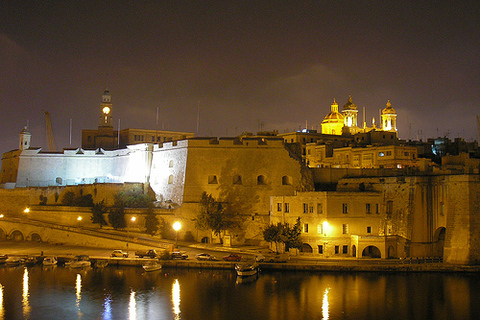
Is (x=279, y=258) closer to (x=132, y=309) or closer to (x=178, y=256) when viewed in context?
(x=178, y=256)

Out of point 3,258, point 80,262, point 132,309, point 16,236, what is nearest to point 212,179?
point 80,262

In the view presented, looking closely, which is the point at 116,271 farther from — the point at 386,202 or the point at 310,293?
the point at 386,202

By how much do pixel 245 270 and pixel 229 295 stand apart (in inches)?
102

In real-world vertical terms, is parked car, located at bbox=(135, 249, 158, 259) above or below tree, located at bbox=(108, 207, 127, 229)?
below

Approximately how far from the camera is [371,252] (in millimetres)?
32281

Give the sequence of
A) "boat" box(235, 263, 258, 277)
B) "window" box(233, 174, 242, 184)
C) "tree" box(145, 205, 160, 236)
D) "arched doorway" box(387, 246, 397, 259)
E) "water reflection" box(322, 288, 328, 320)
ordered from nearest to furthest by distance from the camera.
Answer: "water reflection" box(322, 288, 328, 320) → "boat" box(235, 263, 258, 277) → "arched doorway" box(387, 246, 397, 259) → "tree" box(145, 205, 160, 236) → "window" box(233, 174, 242, 184)

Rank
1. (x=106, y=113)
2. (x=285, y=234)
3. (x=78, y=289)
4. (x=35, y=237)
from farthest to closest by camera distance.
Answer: (x=106, y=113) < (x=35, y=237) < (x=285, y=234) < (x=78, y=289)

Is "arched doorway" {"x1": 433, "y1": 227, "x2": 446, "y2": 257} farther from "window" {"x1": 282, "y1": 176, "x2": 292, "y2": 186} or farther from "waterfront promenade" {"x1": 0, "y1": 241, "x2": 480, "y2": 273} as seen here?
"window" {"x1": 282, "y1": 176, "x2": 292, "y2": 186}

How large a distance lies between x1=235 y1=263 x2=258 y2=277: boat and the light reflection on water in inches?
18.1

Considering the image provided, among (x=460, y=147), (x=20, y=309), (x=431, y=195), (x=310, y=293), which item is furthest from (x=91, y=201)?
(x=460, y=147)

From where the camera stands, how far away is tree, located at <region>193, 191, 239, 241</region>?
115 ft

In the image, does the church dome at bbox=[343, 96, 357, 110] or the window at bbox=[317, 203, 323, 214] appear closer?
the window at bbox=[317, 203, 323, 214]

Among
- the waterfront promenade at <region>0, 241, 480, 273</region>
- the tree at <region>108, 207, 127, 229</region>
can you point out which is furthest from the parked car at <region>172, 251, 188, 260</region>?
the tree at <region>108, 207, 127, 229</region>

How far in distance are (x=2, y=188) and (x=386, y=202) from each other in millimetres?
28760
